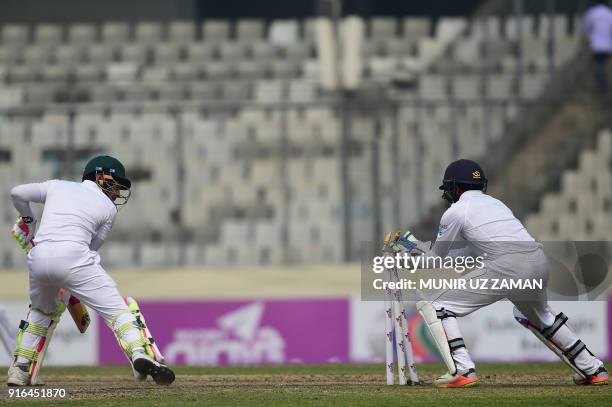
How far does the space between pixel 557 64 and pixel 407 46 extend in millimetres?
3061

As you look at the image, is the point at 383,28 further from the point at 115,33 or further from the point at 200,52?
the point at 115,33

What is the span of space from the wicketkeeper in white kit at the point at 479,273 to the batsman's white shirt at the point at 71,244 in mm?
2461

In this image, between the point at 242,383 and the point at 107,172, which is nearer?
the point at 107,172

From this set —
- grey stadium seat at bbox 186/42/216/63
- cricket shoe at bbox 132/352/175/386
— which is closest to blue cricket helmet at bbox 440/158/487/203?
cricket shoe at bbox 132/352/175/386

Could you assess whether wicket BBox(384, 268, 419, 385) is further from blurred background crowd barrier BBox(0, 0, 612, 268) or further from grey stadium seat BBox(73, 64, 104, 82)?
grey stadium seat BBox(73, 64, 104, 82)

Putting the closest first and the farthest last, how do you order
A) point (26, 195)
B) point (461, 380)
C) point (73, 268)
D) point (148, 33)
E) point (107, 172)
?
1. point (73, 268)
2. point (461, 380)
3. point (26, 195)
4. point (107, 172)
5. point (148, 33)

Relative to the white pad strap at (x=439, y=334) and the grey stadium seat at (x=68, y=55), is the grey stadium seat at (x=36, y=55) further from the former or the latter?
the white pad strap at (x=439, y=334)

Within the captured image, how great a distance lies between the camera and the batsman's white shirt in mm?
10367

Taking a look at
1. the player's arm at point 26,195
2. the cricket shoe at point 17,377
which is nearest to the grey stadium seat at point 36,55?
the player's arm at point 26,195

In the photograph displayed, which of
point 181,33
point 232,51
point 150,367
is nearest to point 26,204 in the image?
point 150,367

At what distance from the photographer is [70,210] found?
1058cm

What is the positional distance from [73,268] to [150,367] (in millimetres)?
1064

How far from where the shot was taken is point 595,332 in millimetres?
18109

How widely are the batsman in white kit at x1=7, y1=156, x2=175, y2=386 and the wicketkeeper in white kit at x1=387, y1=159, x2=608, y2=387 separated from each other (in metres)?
2.32
